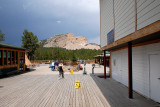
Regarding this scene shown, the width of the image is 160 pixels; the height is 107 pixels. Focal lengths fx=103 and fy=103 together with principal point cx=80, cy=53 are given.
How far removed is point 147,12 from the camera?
3314 mm

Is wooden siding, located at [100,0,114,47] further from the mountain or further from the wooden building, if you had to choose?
the mountain

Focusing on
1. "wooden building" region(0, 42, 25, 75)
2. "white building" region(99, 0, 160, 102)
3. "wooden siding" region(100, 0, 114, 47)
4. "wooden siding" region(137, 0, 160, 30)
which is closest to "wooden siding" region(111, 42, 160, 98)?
"white building" region(99, 0, 160, 102)

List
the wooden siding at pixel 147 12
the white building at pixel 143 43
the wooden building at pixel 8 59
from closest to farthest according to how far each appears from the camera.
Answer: the wooden siding at pixel 147 12 < the white building at pixel 143 43 < the wooden building at pixel 8 59

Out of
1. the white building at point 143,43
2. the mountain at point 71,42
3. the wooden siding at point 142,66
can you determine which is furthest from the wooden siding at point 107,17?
the mountain at point 71,42

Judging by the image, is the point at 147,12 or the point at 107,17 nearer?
the point at 147,12

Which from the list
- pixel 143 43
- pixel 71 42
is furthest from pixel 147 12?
pixel 71 42

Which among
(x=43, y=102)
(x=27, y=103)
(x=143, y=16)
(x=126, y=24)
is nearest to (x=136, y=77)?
(x=126, y=24)

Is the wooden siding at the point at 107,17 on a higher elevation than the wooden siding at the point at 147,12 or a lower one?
higher

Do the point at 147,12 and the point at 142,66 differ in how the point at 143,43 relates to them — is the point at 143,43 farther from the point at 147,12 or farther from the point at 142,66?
the point at 147,12

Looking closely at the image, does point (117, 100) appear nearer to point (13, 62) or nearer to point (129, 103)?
point (129, 103)

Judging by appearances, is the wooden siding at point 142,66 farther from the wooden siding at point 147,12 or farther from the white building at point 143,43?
the wooden siding at point 147,12

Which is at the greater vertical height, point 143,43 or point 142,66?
point 143,43

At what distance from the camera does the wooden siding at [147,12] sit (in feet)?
9.54

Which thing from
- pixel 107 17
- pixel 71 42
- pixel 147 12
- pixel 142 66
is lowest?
pixel 142 66
